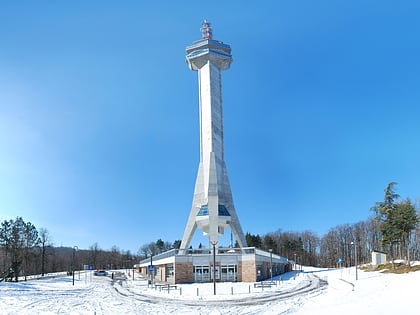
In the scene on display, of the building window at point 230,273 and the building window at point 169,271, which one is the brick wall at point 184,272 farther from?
the building window at point 230,273

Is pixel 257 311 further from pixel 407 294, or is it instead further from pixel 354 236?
pixel 354 236

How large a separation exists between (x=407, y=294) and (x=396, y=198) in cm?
3963

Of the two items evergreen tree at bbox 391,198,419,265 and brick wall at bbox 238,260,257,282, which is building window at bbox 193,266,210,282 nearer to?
brick wall at bbox 238,260,257,282

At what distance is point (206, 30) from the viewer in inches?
2813

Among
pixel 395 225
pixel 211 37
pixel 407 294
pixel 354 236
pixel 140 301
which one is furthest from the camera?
pixel 354 236

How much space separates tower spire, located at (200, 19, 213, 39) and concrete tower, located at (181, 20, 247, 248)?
87.2 inches

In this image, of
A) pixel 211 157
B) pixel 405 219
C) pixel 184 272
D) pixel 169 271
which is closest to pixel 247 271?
pixel 184 272

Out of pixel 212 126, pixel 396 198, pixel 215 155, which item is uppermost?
pixel 212 126

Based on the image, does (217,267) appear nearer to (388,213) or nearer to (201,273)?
(201,273)

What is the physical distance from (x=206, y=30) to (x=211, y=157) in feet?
89.6

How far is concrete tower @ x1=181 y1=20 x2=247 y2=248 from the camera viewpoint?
60.1m

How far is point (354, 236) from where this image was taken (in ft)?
357

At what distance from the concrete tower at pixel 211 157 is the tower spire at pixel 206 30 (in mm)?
2214

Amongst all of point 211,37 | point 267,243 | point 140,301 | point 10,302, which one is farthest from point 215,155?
point 267,243
